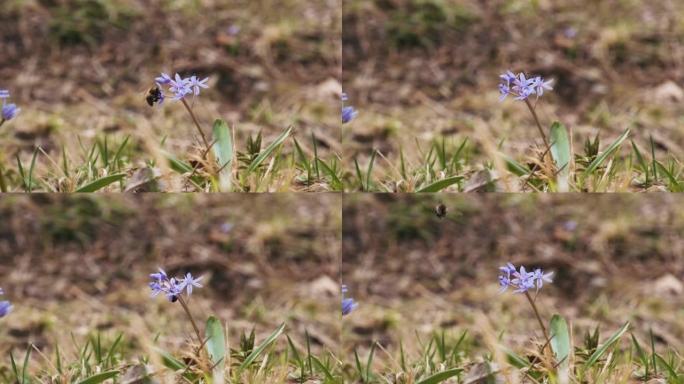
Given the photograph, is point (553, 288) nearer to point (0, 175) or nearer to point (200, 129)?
point (200, 129)

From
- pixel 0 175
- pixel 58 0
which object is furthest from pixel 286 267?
pixel 58 0

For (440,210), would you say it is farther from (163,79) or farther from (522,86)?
(163,79)

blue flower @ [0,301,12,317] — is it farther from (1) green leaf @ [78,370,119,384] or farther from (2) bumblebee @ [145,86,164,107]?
(2) bumblebee @ [145,86,164,107]

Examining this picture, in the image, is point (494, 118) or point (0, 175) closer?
point (0, 175)

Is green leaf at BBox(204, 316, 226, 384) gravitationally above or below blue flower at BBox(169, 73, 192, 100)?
below

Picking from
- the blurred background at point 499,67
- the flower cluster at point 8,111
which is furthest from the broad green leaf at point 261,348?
the flower cluster at point 8,111

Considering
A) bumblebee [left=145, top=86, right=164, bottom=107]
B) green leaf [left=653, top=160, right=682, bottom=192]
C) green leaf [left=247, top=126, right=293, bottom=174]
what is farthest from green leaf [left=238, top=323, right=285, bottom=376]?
green leaf [left=653, top=160, right=682, bottom=192]

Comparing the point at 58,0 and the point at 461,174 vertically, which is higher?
the point at 58,0
